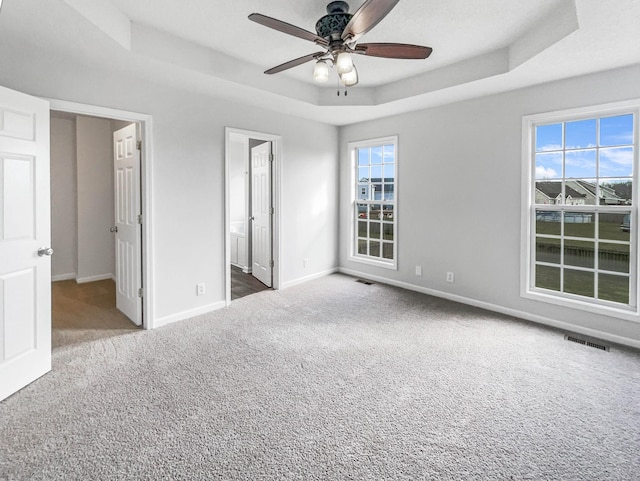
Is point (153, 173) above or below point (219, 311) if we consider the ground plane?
above

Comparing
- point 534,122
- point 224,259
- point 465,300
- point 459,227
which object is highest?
point 534,122

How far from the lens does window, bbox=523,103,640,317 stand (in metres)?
3.09

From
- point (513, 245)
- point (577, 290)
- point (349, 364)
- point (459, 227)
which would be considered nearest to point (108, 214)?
point (349, 364)

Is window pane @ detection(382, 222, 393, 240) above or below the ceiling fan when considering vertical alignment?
below

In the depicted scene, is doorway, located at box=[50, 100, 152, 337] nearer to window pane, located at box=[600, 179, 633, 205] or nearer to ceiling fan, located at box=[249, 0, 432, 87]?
ceiling fan, located at box=[249, 0, 432, 87]

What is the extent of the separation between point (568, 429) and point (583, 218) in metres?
2.57

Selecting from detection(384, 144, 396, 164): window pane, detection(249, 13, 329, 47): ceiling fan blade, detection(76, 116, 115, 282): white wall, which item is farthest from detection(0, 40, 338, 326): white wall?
detection(76, 116, 115, 282): white wall

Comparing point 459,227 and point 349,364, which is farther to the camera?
point 459,227

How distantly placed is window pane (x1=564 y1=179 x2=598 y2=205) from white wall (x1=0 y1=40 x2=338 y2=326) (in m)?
3.38

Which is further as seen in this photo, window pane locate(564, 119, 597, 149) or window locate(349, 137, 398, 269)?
window locate(349, 137, 398, 269)

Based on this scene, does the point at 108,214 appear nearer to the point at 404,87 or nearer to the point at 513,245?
the point at 404,87

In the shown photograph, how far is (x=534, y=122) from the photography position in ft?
11.7

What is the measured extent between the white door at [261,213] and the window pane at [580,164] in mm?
3449

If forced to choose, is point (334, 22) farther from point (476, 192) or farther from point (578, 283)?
point (578, 283)
